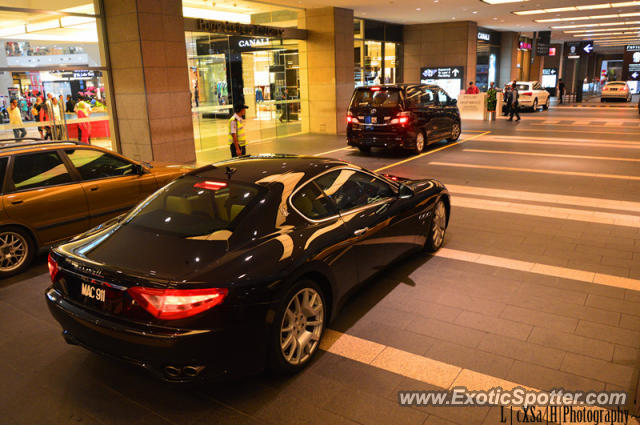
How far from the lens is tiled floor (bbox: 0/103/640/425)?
127 inches

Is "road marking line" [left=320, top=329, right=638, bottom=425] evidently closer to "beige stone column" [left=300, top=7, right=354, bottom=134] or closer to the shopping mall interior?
the shopping mall interior

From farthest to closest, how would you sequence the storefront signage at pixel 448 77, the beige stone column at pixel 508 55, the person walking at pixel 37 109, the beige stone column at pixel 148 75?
1. the beige stone column at pixel 508 55
2. the storefront signage at pixel 448 77
3. the beige stone column at pixel 148 75
4. the person walking at pixel 37 109

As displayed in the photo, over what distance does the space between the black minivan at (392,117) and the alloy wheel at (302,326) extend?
964 centimetres

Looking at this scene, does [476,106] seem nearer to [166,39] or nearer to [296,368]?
[166,39]

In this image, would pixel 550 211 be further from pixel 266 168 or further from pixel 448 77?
pixel 448 77

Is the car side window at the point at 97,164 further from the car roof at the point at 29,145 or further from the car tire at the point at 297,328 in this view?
the car tire at the point at 297,328

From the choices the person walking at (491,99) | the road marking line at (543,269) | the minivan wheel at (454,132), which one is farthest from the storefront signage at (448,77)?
the road marking line at (543,269)

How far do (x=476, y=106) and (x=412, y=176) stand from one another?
14863mm

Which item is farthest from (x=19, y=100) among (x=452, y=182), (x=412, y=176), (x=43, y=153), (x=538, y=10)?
(x=538, y=10)

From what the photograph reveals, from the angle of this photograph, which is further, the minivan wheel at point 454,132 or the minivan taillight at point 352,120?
the minivan wheel at point 454,132

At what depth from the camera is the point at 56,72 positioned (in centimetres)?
1172

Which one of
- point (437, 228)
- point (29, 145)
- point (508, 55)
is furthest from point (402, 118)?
point (508, 55)

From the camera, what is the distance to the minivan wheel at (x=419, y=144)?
13.4 meters

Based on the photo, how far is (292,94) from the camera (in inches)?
776
